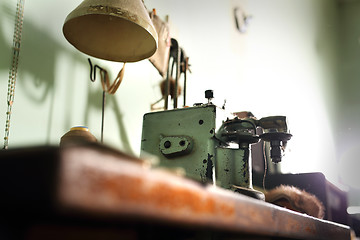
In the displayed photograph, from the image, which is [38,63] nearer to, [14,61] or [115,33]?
[14,61]

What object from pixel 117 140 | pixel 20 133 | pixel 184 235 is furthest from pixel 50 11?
pixel 184 235

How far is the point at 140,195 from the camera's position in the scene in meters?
0.38

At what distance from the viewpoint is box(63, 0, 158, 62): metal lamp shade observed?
119 centimetres

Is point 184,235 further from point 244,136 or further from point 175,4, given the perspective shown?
point 175,4

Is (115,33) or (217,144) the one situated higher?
(115,33)

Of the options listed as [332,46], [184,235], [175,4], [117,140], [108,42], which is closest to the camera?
[184,235]

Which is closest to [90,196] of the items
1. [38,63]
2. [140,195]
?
[140,195]

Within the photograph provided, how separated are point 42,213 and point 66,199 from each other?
2cm

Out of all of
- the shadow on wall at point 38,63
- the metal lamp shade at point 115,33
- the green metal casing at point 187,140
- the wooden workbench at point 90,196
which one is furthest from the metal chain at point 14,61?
the wooden workbench at point 90,196

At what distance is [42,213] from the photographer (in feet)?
1.03

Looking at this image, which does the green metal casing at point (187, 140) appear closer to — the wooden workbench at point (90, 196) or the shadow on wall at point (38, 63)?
the shadow on wall at point (38, 63)

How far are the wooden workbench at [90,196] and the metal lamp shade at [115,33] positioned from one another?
0.86 metres

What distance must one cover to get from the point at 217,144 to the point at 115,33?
1.93ft

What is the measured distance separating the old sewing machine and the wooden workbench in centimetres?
76
